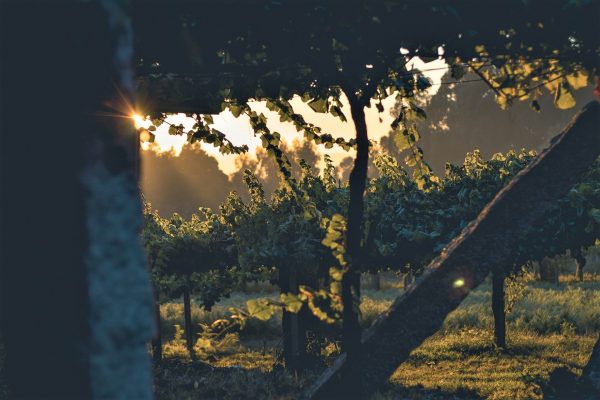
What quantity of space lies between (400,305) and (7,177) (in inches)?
157

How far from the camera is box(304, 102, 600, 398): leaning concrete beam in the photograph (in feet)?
18.2

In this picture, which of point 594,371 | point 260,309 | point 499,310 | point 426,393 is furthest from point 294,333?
point 260,309

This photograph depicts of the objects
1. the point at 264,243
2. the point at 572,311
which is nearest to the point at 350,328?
the point at 264,243

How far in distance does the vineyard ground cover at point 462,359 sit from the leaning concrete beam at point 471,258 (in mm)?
3817

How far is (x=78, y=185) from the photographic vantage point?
2172mm

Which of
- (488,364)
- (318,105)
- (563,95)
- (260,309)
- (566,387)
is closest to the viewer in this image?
(260,309)

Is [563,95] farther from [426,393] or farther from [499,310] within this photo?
[499,310]

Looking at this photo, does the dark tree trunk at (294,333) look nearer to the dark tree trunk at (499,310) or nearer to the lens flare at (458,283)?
the dark tree trunk at (499,310)

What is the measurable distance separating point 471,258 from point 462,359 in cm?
929

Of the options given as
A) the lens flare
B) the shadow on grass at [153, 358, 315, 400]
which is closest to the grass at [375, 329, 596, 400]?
the shadow on grass at [153, 358, 315, 400]

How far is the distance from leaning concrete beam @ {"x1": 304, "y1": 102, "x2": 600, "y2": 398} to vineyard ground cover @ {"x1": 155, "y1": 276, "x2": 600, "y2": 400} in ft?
12.5

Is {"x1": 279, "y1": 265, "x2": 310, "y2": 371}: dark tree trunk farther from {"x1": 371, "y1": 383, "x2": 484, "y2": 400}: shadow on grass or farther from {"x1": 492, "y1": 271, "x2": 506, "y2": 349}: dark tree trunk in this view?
{"x1": 492, "y1": 271, "x2": 506, "y2": 349}: dark tree trunk

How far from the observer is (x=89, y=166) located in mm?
2164

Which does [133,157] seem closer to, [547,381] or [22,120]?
[22,120]
